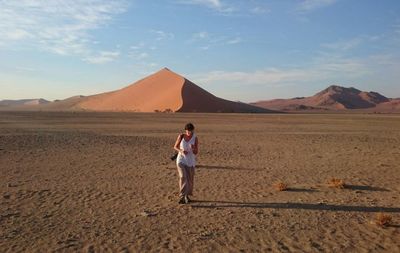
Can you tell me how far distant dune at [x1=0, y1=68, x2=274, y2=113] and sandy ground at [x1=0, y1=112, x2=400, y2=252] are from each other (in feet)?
160

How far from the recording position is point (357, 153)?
16.0 m

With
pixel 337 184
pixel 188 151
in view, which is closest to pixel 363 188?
pixel 337 184

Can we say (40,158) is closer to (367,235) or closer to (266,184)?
(266,184)

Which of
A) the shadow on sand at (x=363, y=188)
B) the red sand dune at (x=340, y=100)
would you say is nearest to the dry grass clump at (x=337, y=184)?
the shadow on sand at (x=363, y=188)

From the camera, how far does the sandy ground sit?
6.32m

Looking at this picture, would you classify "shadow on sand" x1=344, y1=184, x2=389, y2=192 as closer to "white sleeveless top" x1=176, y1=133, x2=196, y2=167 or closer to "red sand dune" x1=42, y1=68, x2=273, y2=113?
"white sleeveless top" x1=176, y1=133, x2=196, y2=167

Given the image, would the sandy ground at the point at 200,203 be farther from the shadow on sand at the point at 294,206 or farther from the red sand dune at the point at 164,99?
the red sand dune at the point at 164,99

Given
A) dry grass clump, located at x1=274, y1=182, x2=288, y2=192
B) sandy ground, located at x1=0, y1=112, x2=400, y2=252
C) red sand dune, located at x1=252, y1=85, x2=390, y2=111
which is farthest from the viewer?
red sand dune, located at x1=252, y1=85, x2=390, y2=111

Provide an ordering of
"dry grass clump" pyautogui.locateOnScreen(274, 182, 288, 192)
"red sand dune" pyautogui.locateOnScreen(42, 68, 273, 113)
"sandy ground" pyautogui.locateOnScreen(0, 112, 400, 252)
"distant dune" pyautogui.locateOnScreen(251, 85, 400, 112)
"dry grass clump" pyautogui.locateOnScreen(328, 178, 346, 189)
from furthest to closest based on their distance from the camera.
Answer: "distant dune" pyautogui.locateOnScreen(251, 85, 400, 112) → "red sand dune" pyautogui.locateOnScreen(42, 68, 273, 113) → "dry grass clump" pyautogui.locateOnScreen(328, 178, 346, 189) → "dry grass clump" pyautogui.locateOnScreen(274, 182, 288, 192) → "sandy ground" pyautogui.locateOnScreen(0, 112, 400, 252)

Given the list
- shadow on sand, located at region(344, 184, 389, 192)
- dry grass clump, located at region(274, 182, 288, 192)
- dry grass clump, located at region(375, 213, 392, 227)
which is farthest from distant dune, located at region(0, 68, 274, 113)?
dry grass clump, located at region(375, 213, 392, 227)

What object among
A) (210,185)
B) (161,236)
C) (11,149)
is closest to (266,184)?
(210,185)

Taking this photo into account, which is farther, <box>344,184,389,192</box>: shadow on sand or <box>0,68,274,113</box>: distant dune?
<box>0,68,274,113</box>: distant dune

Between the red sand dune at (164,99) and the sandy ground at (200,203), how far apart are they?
48.9m

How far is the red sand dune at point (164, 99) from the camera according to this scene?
66438 millimetres
